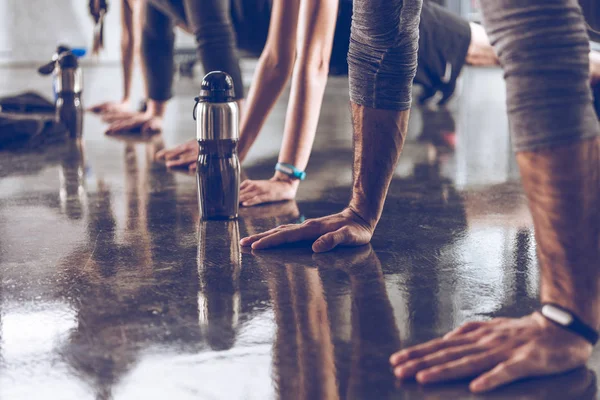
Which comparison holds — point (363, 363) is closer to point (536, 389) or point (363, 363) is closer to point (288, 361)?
point (288, 361)

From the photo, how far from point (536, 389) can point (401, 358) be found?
0.17m

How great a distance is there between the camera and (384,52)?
1481mm

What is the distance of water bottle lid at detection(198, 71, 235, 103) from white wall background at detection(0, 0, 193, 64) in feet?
23.5

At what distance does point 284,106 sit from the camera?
465cm

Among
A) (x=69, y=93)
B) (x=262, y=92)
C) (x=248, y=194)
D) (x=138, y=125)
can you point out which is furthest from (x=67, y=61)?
(x=248, y=194)

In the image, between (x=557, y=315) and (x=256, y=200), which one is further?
(x=256, y=200)

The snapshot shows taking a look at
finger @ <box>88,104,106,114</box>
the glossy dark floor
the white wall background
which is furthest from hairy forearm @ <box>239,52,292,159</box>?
the white wall background

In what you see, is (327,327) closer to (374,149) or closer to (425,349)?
(425,349)

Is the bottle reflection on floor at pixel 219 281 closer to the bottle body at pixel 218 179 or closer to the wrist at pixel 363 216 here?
the bottle body at pixel 218 179

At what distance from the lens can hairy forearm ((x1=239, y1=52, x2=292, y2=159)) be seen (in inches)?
82.8

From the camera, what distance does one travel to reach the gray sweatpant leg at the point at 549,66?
95cm

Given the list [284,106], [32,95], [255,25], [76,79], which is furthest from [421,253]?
[284,106]

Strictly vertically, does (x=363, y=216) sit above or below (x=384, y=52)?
below

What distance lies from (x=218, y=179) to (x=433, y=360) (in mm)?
925
